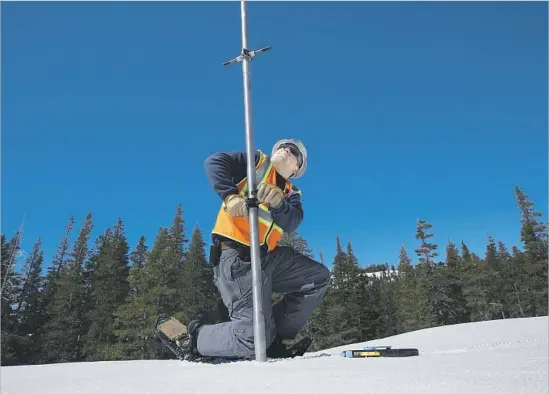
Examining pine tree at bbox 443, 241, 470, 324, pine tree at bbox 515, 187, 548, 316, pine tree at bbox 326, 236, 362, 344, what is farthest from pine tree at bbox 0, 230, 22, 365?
pine tree at bbox 515, 187, 548, 316

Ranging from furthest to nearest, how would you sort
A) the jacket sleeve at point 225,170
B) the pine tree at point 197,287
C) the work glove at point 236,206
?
the pine tree at point 197,287 < the jacket sleeve at point 225,170 < the work glove at point 236,206

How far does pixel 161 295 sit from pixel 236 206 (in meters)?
28.3

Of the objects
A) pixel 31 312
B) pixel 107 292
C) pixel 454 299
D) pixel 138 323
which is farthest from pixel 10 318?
pixel 454 299

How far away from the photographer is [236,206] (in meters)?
2.74

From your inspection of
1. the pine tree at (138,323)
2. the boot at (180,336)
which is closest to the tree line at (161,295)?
the pine tree at (138,323)

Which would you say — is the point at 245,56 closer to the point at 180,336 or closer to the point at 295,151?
the point at 295,151

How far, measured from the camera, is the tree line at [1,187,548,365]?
2867 centimetres

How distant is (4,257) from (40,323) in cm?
879

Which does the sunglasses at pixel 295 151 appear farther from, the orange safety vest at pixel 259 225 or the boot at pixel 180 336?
the boot at pixel 180 336

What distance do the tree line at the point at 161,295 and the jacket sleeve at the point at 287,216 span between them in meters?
26.1

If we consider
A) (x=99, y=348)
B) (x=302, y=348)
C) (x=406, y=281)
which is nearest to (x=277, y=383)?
(x=302, y=348)

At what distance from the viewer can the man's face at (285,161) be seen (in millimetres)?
3459

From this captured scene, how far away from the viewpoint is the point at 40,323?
34375 mm

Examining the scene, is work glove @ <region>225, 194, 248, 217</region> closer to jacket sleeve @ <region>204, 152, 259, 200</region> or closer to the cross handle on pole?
jacket sleeve @ <region>204, 152, 259, 200</region>
